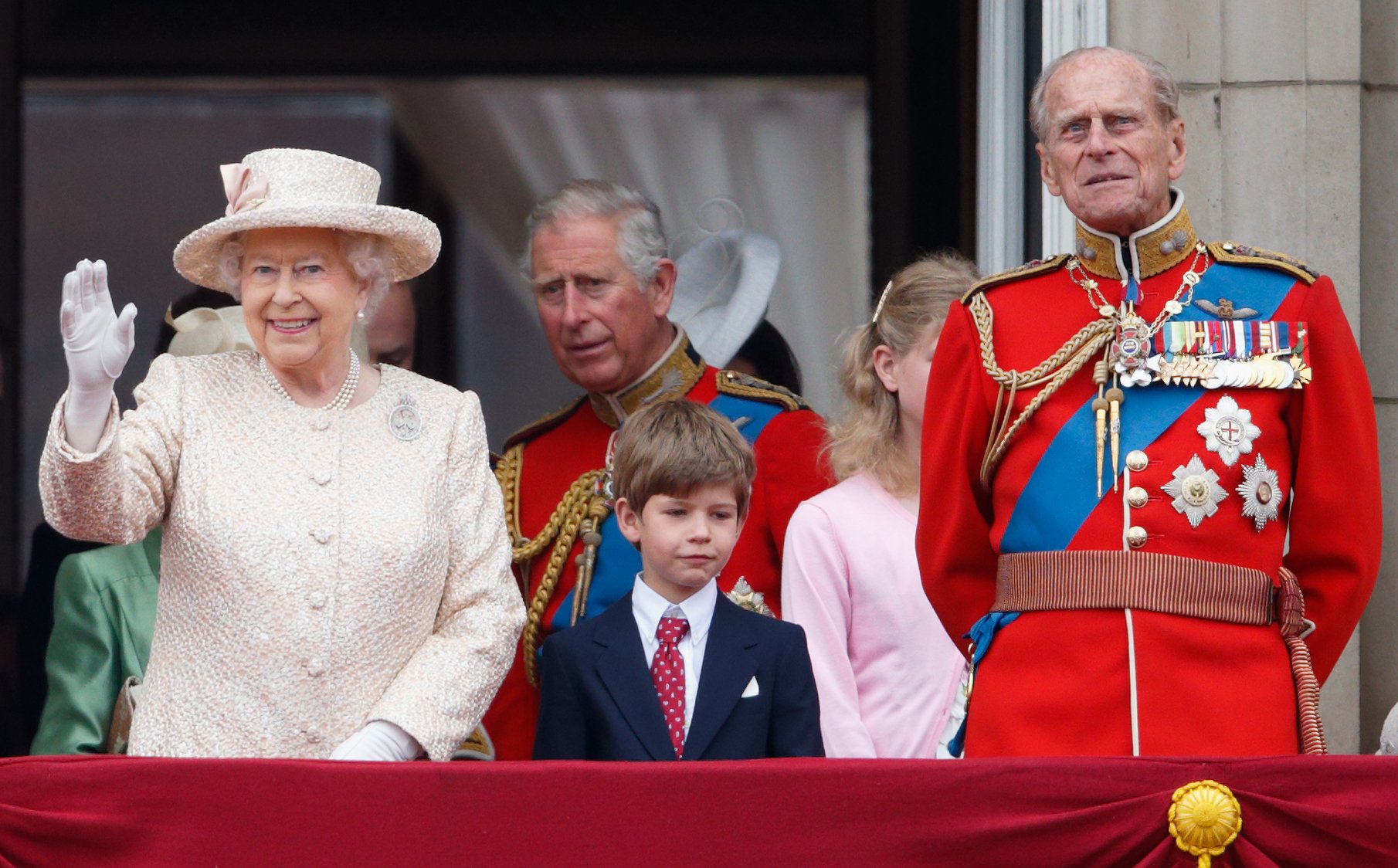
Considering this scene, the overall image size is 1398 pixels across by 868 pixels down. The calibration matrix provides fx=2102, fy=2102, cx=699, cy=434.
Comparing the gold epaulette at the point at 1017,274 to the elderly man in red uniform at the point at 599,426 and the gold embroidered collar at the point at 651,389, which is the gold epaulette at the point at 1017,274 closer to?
the elderly man in red uniform at the point at 599,426

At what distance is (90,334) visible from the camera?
2662 mm

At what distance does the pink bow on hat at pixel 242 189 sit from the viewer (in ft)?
10.0

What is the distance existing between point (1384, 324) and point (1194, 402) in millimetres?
1400

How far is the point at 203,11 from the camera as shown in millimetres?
5793

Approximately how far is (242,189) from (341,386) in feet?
1.06

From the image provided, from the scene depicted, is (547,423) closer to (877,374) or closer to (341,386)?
(877,374)

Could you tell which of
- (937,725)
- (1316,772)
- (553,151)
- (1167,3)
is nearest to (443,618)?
(937,725)

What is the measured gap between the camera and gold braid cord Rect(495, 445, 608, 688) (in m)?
3.82

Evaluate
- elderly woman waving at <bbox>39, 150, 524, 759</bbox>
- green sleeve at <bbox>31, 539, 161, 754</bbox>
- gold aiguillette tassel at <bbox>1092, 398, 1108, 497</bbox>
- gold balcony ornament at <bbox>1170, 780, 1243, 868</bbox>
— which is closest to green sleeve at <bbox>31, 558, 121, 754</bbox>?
green sleeve at <bbox>31, 539, 161, 754</bbox>

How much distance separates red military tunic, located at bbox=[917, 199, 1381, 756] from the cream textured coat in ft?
2.42

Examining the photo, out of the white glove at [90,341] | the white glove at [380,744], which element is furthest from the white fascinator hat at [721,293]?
the white glove at [90,341]

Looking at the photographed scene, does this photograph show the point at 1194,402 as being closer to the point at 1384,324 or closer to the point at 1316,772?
the point at 1316,772

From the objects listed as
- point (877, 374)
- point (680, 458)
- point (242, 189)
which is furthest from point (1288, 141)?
point (242, 189)

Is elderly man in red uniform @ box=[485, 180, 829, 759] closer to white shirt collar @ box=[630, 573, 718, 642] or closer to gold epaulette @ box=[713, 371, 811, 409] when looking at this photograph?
gold epaulette @ box=[713, 371, 811, 409]
